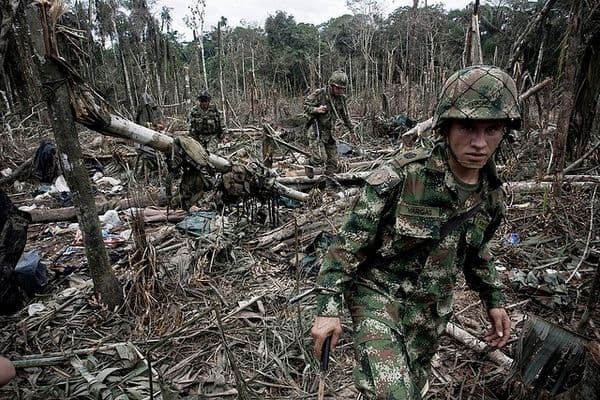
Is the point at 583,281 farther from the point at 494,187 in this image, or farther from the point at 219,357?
the point at 219,357

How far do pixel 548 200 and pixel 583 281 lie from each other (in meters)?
1.23

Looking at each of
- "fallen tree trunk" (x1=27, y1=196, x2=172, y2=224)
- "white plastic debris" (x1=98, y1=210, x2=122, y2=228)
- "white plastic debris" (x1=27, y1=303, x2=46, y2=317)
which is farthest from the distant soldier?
"white plastic debris" (x1=27, y1=303, x2=46, y2=317)

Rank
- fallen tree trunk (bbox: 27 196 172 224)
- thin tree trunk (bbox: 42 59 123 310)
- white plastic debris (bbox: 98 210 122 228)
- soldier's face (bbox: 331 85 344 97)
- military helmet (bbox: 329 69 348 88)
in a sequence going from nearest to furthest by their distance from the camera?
thin tree trunk (bbox: 42 59 123 310)
white plastic debris (bbox: 98 210 122 228)
fallen tree trunk (bbox: 27 196 172 224)
military helmet (bbox: 329 69 348 88)
soldier's face (bbox: 331 85 344 97)

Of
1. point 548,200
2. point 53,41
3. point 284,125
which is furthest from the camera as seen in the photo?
point 284,125

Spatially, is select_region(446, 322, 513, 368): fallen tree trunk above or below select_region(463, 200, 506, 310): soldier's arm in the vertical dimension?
below

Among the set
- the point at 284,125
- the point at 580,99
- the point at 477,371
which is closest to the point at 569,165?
the point at 580,99

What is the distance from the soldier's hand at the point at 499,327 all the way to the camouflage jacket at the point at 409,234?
10.3 inches

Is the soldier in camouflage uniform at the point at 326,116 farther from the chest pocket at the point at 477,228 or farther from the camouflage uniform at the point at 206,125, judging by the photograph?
the chest pocket at the point at 477,228

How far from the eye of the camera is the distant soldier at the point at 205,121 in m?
7.62

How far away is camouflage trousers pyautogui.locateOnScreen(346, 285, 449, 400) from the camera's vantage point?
146cm

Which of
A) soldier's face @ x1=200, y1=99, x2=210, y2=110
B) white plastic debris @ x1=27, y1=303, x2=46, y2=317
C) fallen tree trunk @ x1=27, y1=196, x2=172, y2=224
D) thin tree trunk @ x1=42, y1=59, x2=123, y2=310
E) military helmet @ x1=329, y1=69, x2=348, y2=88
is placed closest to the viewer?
thin tree trunk @ x1=42, y1=59, x2=123, y2=310

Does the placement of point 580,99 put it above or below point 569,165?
above

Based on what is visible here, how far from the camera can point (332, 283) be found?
1.57m

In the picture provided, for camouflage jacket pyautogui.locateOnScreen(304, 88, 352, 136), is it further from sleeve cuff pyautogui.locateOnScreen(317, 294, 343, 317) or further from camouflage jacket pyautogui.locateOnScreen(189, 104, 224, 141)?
sleeve cuff pyautogui.locateOnScreen(317, 294, 343, 317)
